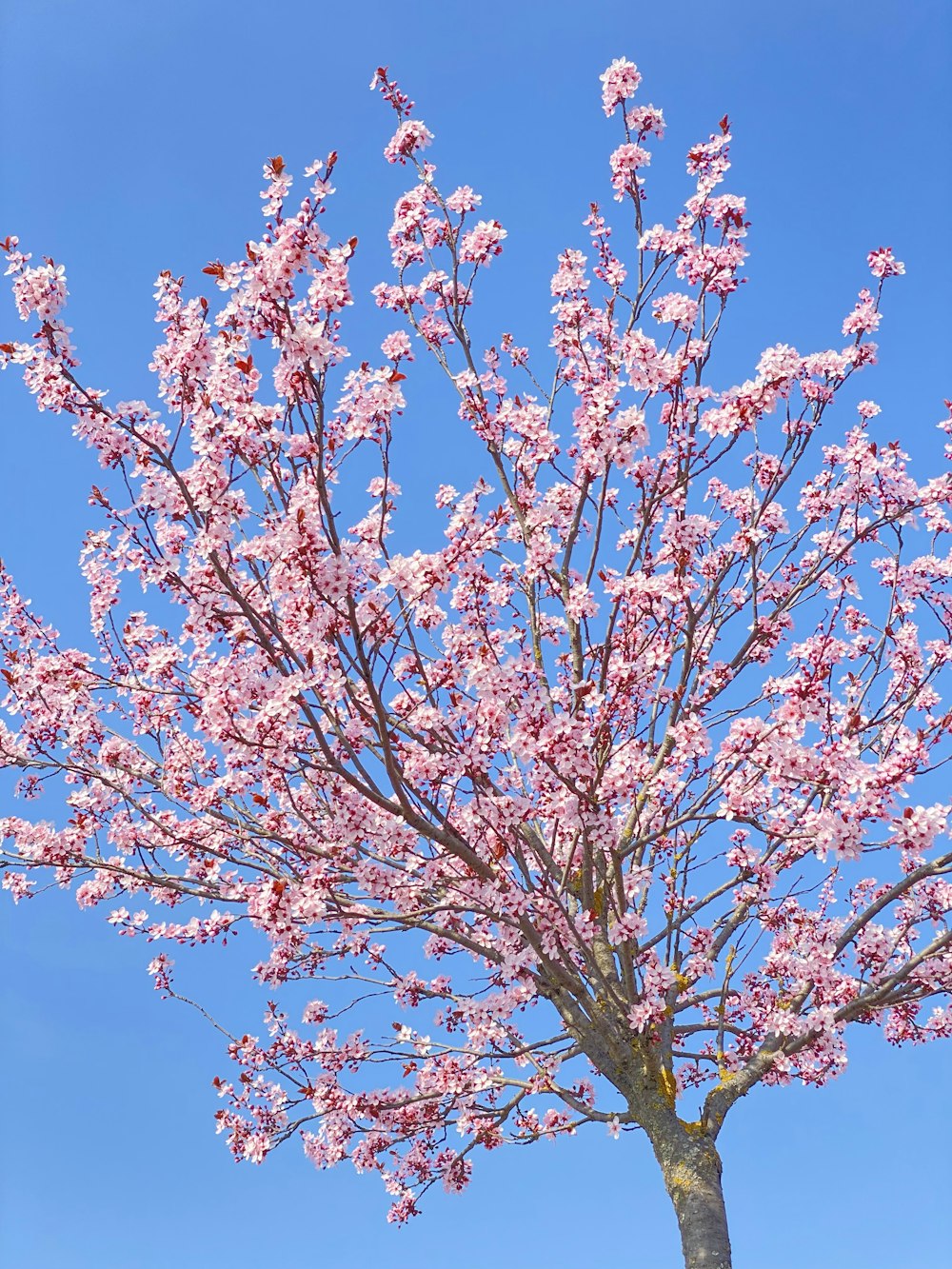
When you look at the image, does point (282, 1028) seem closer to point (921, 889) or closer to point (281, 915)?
point (281, 915)

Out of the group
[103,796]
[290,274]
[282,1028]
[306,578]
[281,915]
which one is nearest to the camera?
[290,274]

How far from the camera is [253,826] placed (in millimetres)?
8023

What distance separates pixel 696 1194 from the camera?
771cm

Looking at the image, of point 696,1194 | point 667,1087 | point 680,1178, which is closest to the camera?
point 696,1194

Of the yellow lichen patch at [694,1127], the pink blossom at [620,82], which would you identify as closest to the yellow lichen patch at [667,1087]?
the yellow lichen patch at [694,1127]

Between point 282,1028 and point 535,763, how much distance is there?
4.14 metres

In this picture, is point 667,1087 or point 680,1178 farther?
point 667,1087

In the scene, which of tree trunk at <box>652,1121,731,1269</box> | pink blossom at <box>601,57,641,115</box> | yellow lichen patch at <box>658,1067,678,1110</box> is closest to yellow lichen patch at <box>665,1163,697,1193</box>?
tree trunk at <box>652,1121,731,1269</box>

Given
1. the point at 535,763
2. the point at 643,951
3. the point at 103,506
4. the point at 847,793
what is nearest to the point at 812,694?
the point at 847,793

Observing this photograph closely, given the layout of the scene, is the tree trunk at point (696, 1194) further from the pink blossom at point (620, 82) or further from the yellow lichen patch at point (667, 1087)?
the pink blossom at point (620, 82)

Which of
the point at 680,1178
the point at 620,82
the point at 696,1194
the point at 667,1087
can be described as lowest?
the point at 696,1194

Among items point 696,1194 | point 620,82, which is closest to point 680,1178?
point 696,1194

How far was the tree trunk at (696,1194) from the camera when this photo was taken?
297 inches

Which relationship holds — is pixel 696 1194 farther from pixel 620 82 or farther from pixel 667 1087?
pixel 620 82
